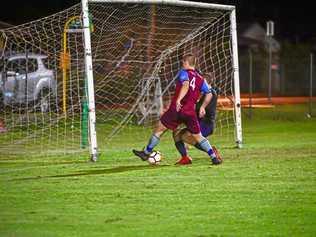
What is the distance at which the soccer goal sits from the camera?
1722 cm

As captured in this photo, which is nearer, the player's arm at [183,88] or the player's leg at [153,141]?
the player's arm at [183,88]

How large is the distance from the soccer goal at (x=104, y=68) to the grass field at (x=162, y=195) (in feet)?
4.72

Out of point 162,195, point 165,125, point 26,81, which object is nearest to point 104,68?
point 26,81

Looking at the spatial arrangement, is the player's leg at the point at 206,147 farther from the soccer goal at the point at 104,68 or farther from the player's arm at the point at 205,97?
the soccer goal at the point at 104,68

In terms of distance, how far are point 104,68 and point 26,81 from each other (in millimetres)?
2533

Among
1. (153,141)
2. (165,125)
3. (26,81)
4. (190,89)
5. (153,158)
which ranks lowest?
(153,158)

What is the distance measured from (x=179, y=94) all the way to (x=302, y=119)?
14.2 metres

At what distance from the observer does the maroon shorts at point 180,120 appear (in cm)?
1402

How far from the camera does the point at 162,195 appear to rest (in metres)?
11.1

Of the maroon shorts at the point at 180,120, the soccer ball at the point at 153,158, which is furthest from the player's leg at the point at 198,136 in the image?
the soccer ball at the point at 153,158

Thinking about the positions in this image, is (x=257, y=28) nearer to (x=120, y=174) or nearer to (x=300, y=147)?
(x=300, y=147)

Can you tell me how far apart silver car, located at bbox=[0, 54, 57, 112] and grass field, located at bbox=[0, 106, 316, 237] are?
4.60m

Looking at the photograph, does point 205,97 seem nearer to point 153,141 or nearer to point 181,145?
point 181,145

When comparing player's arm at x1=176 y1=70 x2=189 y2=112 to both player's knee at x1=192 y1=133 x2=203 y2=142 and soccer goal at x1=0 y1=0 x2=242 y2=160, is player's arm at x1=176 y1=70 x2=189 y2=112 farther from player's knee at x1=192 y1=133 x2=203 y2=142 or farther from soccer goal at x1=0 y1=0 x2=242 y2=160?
soccer goal at x1=0 y1=0 x2=242 y2=160
